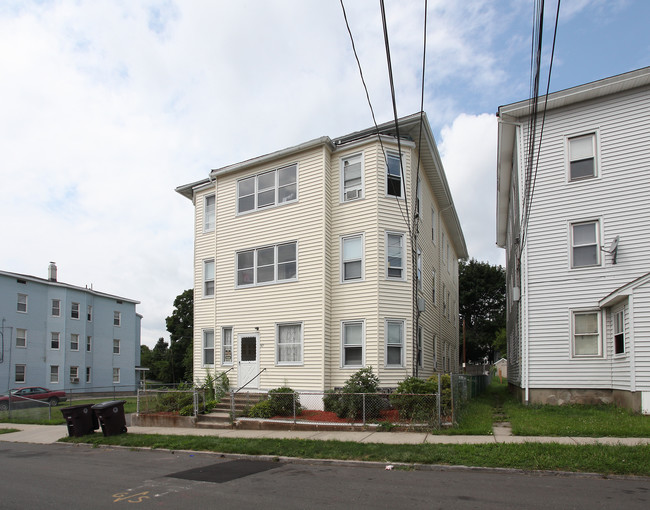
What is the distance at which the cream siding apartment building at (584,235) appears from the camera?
15523 mm

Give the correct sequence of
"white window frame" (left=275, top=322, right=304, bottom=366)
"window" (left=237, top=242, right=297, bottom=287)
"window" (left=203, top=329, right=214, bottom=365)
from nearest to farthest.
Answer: "white window frame" (left=275, top=322, right=304, bottom=366) → "window" (left=237, top=242, right=297, bottom=287) → "window" (left=203, top=329, right=214, bottom=365)

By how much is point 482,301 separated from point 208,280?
41.2 m

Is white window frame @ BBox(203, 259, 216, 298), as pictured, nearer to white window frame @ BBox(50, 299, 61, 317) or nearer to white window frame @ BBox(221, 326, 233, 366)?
white window frame @ BBox(221, 326, 233, 366)

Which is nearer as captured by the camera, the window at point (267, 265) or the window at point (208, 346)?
the window at point (267, 265)

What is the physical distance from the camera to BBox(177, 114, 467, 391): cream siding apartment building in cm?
1673

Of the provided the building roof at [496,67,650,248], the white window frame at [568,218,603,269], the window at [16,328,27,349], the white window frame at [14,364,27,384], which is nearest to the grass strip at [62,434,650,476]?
the white window frame at [568,218,603,269]

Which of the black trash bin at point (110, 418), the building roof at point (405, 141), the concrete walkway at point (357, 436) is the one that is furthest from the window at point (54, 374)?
the black trash bin at point (110, 418)

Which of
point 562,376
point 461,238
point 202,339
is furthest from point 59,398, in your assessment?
point 562,376

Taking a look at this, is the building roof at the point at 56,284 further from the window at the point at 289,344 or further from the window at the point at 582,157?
the window at the point at 582,157

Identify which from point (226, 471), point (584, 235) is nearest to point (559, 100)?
point (584, 235)

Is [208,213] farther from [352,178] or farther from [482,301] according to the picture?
[482,301]

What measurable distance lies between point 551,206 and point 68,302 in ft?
122

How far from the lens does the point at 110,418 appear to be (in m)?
14.2

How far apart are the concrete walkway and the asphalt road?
2.17m
